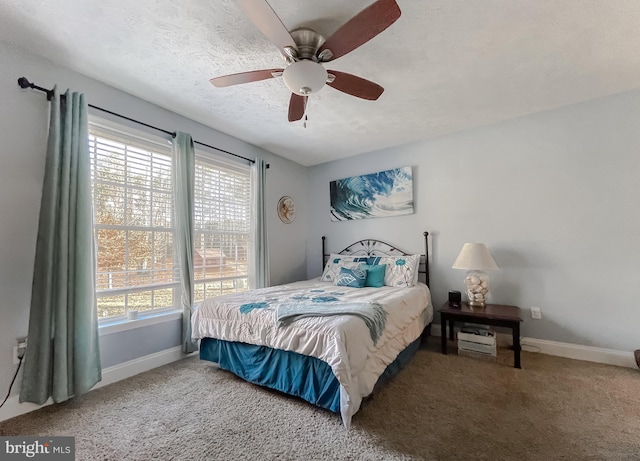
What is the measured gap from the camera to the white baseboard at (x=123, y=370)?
1.94 m

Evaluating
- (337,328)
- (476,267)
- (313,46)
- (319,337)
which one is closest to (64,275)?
(319,337)

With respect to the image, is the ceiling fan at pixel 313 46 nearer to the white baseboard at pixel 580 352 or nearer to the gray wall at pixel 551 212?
the gray wall at pixel 551 212

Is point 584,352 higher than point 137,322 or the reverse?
the reverse

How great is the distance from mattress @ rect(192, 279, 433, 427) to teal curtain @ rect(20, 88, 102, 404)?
0.85m

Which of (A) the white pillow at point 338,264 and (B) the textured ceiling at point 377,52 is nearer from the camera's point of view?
(B) the textured ceiling at point 377,52

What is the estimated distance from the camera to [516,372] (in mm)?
2525

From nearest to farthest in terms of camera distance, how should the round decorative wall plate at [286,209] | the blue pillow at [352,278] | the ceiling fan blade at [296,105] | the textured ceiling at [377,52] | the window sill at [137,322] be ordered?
the textured ceiling at [377,52] → the ceiling fan blade at [296,105] → the window sill at [137,322] → the blue pillow at [352,278] → the round decorative wall plate at [286,209]

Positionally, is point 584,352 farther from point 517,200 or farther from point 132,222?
point 132,222

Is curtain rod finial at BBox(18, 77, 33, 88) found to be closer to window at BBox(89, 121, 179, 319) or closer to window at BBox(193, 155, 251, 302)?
window at BBox(89, 121, 179, 319)

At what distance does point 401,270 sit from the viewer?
3510 mm

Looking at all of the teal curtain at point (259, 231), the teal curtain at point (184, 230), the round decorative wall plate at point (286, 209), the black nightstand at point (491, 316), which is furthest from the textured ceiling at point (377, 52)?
the black nightstand at point (491, 316)

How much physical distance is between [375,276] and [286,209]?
1.86 meters

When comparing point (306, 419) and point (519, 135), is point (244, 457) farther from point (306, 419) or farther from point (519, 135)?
point (519, 135)

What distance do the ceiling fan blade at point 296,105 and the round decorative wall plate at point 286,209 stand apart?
208 centimetres
